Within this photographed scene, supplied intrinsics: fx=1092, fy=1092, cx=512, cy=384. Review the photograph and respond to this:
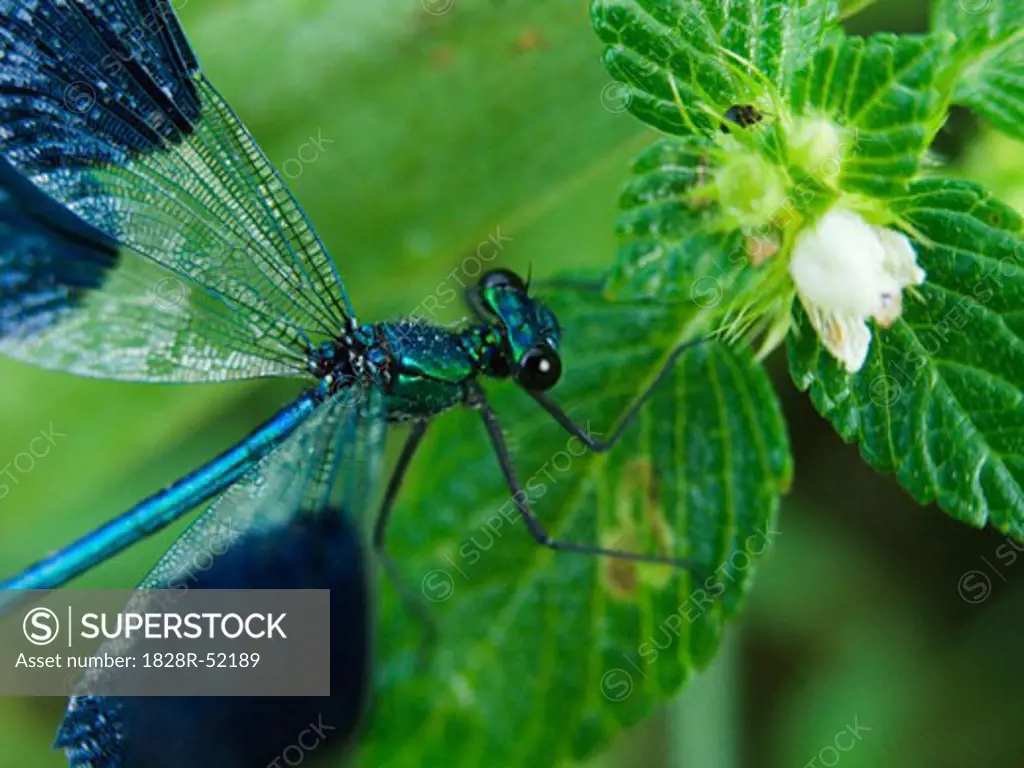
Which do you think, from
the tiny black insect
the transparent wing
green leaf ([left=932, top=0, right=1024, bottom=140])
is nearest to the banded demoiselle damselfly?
the transparent wing

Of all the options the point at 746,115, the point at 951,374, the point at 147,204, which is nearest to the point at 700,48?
the point at 746,115

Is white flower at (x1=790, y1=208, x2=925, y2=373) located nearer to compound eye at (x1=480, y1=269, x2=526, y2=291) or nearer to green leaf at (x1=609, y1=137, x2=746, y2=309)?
green leaf at (x1=609, y1=137, x2=746, y2=309)

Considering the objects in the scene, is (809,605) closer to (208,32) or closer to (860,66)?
(860,66)

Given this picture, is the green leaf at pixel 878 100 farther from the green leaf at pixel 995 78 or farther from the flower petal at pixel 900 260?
the green leaf at pixel 995 78

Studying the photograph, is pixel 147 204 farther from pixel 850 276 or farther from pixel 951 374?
pixel 951 374

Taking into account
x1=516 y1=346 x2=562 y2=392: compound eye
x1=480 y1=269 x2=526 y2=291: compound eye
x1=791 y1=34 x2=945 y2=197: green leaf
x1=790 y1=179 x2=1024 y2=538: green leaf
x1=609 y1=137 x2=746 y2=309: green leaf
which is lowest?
x1=790 y1=179 x2=1024 y2=538: green leaf

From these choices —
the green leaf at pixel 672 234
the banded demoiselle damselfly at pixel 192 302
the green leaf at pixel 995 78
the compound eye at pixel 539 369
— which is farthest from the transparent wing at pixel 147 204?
the green leaf at pixel 995 78
